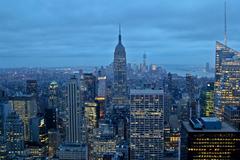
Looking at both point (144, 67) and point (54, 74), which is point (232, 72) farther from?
point (54, 74)

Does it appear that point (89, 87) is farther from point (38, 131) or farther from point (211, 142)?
point (211, 142)

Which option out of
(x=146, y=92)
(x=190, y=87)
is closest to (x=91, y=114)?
(x=146, y=92)

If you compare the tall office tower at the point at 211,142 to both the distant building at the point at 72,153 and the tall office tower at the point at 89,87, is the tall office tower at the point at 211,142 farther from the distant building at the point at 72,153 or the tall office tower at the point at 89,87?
the tall office tower at the point at 89,87

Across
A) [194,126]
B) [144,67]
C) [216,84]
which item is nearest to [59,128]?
[144,67]

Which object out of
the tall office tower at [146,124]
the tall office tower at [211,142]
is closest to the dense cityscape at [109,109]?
the tall office tower at [146,124]

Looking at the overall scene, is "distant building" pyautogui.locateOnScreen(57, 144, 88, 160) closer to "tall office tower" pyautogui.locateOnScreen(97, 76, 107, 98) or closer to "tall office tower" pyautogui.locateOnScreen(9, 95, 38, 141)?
"tall office tower" pyautogui.locateOnScreen(9, 95, 38, 141)

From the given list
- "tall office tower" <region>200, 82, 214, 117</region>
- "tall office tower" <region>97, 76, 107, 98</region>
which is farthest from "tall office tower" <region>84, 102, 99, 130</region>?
"tall office tower" <region>200, 82, 214, 117</region>
